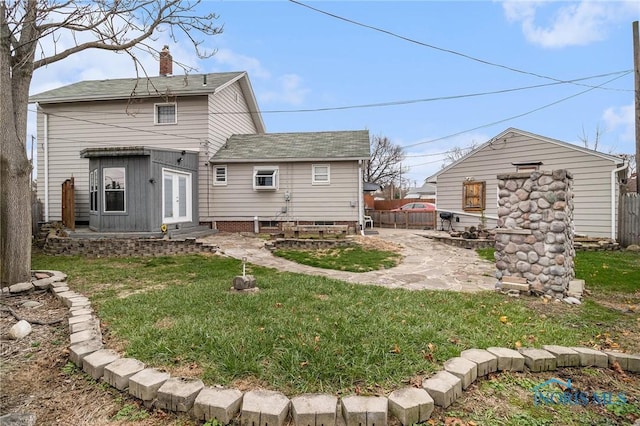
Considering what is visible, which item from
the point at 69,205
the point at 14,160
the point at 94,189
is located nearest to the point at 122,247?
the point at 94,189

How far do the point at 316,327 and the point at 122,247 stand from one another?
811cm

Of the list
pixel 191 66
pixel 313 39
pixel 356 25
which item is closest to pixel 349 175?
pixel 313 39

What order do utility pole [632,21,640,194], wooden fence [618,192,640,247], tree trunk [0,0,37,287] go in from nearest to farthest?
tree trunk [0,0,37,287]
utility pole [632,21,640,194]
wooden fence [618,192,640,247]

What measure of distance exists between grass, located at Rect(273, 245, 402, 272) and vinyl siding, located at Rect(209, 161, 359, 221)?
3408 millimetres

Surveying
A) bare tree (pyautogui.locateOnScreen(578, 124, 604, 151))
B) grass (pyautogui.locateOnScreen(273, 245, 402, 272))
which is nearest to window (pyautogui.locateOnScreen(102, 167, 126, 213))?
grass (pyautogui.locateOnScreen(273, 245, 402, 272))

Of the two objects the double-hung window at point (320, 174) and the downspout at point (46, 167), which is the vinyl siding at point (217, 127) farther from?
the downspout at point (46, 167)

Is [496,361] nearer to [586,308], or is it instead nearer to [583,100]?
[586,308]

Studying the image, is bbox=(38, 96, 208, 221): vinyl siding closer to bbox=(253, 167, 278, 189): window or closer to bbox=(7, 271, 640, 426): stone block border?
bbox=(253, 167, 278, 189): window

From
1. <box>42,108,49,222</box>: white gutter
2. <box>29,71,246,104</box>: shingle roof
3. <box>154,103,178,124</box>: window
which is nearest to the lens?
<box>29,71,246,104</box>: shingle roof

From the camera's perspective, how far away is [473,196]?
542 inches

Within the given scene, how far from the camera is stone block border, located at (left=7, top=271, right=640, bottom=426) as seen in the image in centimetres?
203

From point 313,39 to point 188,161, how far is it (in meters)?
6.14

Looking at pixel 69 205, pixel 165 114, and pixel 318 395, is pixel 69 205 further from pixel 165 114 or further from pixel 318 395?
pixel 318 395

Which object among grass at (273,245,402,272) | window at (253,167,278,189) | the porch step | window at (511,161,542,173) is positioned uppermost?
window at (253,167,278,189)
